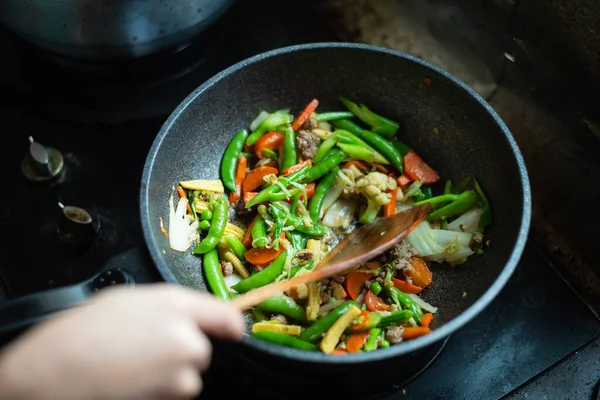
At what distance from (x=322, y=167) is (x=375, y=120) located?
20cm

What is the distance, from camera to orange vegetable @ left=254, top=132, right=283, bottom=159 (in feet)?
4.67

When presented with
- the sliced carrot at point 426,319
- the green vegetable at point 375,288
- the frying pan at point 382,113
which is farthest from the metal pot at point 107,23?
the sliced carrot at point 426,319

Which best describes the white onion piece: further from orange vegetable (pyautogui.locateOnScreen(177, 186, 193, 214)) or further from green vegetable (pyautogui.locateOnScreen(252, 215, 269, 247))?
orange vegetable (pyautogui.locateOnScreen(177, 186, 193, 214))

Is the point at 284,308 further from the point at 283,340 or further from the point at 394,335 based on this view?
the point at 394,335

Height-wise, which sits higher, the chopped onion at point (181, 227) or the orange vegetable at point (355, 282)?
the orange vegetable at point (355, 282)

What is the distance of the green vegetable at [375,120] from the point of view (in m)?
1.45

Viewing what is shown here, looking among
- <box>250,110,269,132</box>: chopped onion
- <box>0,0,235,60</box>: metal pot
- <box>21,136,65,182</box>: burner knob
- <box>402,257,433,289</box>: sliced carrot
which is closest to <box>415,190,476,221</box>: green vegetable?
<box>402,257,433,289</box>: sliced carrot

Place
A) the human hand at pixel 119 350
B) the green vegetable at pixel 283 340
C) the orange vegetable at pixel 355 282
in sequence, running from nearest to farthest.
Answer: the human hand at pixel 119 350
the green vegetable at pixel 283 340
the orange vegetable at pixel 355 282

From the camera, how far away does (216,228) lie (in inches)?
50.4

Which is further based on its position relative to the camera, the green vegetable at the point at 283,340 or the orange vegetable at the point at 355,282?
the orange vegetable at the point at 355,282

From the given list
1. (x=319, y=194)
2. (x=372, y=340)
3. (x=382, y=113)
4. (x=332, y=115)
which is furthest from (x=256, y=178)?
(x=372, y=340)

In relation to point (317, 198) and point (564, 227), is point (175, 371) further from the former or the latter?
point (564, 227)

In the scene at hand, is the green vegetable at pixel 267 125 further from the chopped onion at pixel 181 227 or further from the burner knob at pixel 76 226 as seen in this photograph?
the burner knob at pixel 76 226

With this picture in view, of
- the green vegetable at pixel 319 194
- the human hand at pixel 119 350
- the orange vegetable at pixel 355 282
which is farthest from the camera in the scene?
the green vegetable at pixel 319 194
